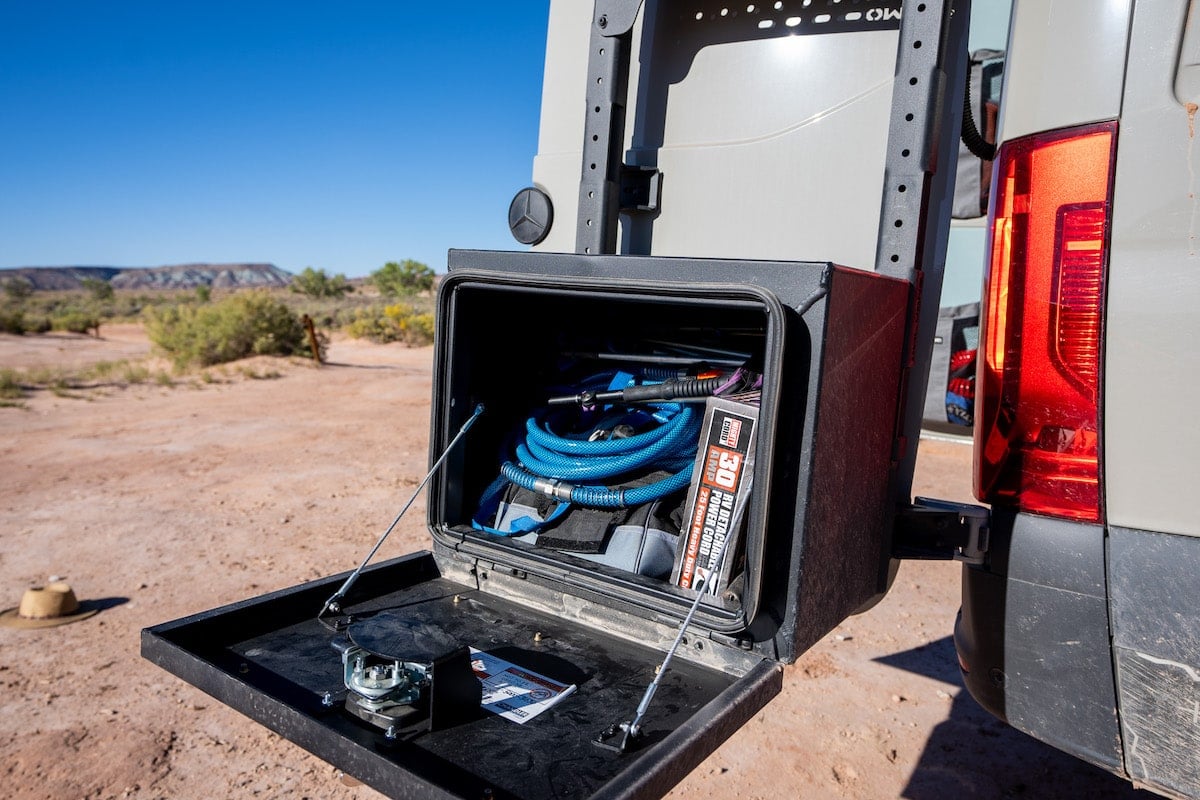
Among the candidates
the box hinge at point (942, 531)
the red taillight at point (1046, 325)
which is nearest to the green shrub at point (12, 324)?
the box hinge at point (942, 531)

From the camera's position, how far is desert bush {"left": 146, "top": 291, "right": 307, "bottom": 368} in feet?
56.6

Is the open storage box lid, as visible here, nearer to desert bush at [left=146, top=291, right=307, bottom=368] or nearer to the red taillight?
the red taillight

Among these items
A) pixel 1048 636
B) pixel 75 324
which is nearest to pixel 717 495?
pixel 1048 636

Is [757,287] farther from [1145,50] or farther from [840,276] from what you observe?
[1145,50]

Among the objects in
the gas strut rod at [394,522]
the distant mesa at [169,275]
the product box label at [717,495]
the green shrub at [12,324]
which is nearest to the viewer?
the product box label at [717,495]

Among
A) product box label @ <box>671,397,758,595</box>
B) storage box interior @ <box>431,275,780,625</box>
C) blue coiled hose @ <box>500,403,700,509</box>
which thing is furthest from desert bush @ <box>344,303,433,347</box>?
product box label @ <box>671,397,758,595</box>

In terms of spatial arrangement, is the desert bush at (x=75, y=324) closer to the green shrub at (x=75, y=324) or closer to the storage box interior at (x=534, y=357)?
the green shrub at (x=75, y=324)

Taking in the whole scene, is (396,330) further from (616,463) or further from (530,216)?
(616,463)

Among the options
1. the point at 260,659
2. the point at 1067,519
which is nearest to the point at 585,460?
the point at 260,659

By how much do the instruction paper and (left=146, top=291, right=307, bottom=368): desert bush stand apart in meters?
16.7

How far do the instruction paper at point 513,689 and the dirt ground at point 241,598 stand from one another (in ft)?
3.95

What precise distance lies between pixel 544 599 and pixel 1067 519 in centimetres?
126

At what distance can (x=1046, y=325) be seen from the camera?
1.56 m

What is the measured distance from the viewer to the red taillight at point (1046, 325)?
1.49 meters
